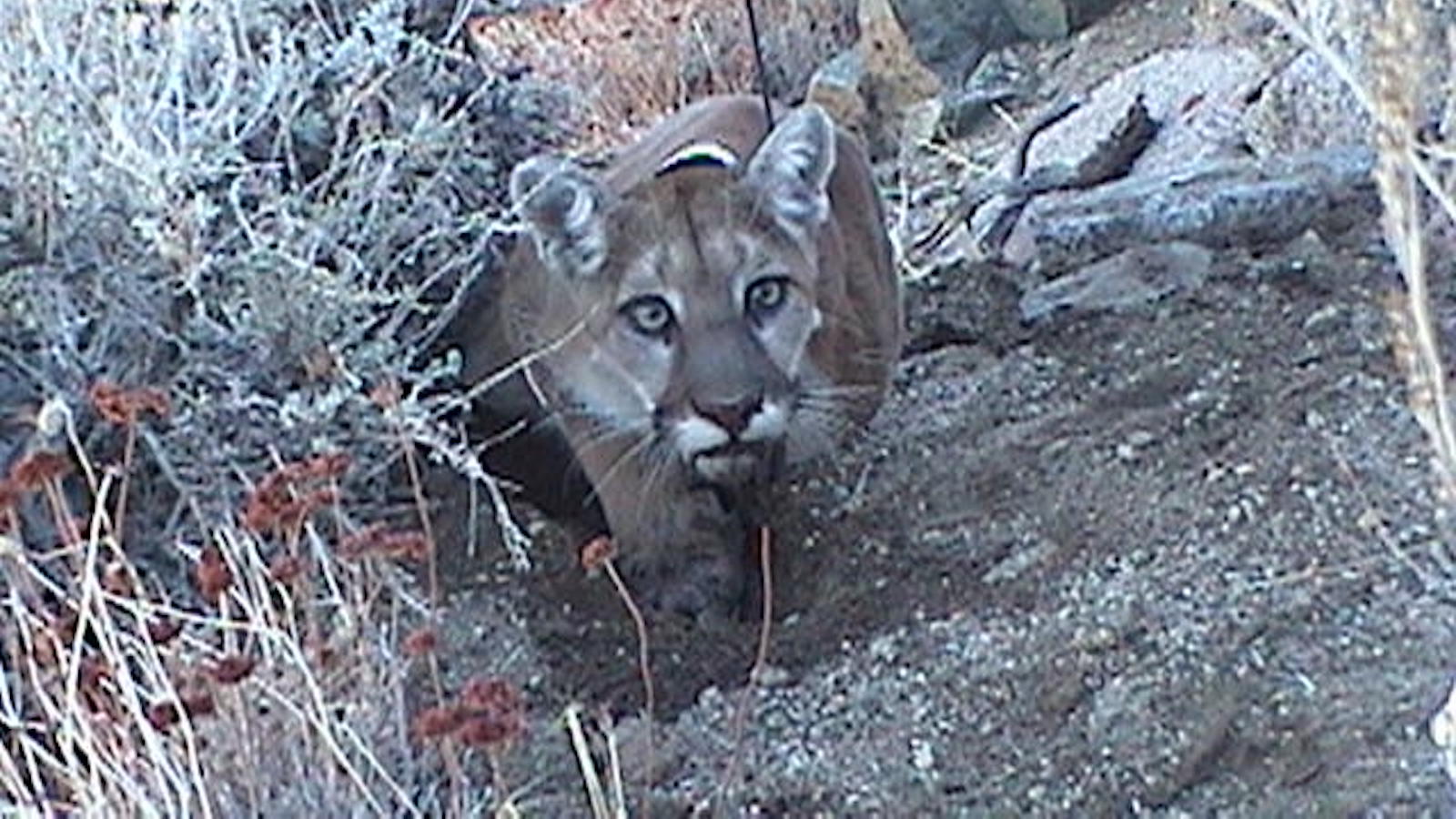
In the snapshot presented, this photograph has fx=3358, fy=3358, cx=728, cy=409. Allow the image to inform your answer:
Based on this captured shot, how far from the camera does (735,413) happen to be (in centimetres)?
561

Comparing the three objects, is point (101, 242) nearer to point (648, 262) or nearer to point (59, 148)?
point (59, 148)

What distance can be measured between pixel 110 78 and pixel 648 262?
3.29 feet

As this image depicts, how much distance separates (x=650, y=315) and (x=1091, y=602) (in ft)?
3.78

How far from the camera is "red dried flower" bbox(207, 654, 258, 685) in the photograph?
419 cm

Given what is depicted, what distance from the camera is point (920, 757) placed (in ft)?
15.9

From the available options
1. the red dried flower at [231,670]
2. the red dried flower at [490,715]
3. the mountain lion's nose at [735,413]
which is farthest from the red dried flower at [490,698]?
the mountain lion's nose at [735,413]

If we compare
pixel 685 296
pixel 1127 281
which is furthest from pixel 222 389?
pixel 1127 281

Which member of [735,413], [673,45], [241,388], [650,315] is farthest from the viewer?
[673,45]

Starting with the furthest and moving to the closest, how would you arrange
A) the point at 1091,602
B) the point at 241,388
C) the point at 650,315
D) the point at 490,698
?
1. the point at 650,315
2. the point at 241,388
3. the point at 1091,602
4. the point at 490,698

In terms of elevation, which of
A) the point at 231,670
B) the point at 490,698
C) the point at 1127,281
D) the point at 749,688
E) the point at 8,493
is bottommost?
the point at 1127,281

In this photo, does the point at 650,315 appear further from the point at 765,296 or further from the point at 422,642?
the point at 422,642

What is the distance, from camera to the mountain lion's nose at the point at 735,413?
5.61 metres

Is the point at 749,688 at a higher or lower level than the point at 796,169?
lower

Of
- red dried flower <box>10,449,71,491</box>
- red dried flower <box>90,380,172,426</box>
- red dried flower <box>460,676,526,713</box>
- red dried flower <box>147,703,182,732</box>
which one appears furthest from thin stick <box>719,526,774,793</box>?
red dried flower <box>10,449,71,491</box>
